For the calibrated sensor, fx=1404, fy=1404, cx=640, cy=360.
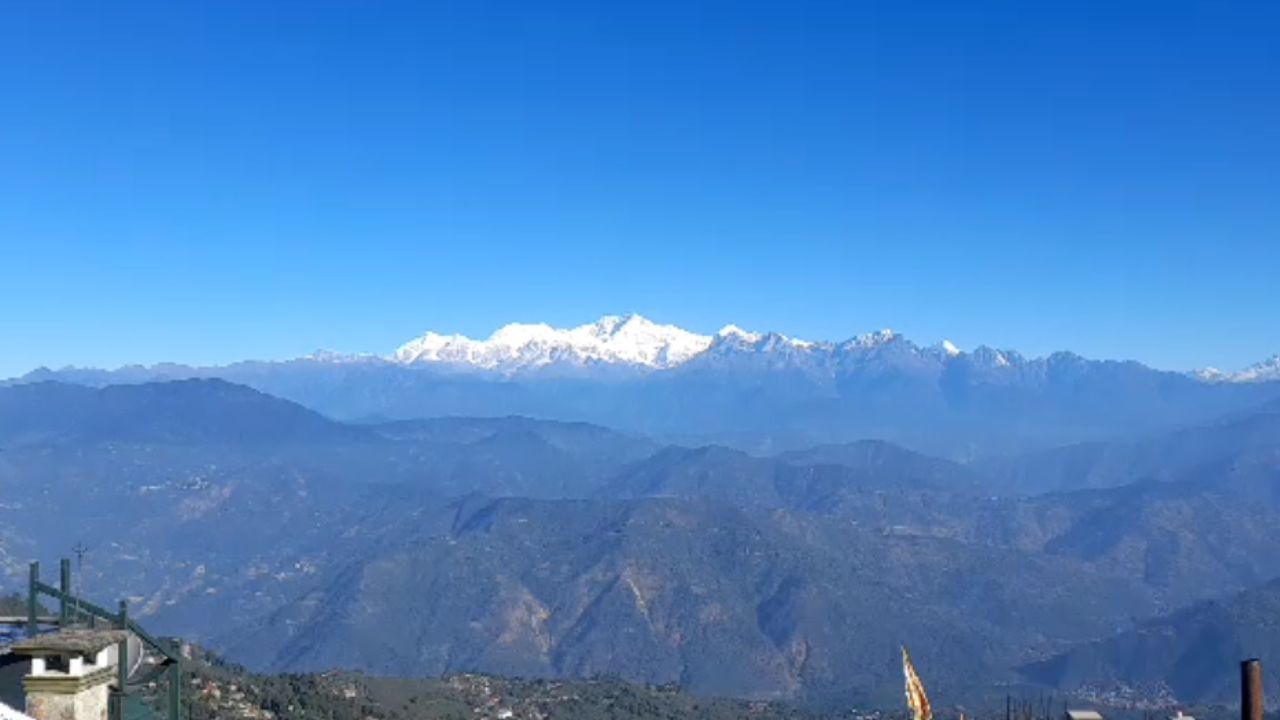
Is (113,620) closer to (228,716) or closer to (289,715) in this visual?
(228,716)

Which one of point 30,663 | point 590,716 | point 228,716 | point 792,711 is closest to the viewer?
point 30,663

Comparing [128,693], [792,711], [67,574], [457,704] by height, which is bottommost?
[792,711]

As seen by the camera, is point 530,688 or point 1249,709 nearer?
point 1249,709

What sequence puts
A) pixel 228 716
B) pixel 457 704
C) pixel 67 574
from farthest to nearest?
pixel 457 704
pixel 228 716
pixel 67 574

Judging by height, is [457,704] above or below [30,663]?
below

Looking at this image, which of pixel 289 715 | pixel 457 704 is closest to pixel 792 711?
pixel 457 704

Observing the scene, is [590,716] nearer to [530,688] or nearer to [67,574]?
[530,688]

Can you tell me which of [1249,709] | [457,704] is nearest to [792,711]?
[457,704]

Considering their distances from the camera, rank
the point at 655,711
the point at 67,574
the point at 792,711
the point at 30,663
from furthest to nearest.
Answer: the point at 792,711 < the point at 655,711 < the point at 67,574 < the point at 30,663

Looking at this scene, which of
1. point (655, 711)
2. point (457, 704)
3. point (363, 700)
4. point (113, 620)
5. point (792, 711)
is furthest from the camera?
point (792, 711)
